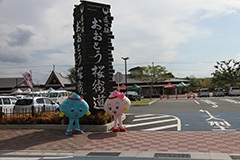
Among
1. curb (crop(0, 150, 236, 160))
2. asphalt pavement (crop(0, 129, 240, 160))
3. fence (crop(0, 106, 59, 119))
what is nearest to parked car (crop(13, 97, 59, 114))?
fence (crop(0, 106, 59, 119))

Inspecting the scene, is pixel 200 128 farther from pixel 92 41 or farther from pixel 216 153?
pixel 92 41

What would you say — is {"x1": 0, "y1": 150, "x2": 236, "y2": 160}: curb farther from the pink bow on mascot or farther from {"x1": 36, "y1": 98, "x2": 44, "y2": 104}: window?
{"x1": 36, "y1": 98, "x2": 44, "y2": 104}: window

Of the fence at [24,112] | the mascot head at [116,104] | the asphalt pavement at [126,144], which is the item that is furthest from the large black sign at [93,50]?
the asphalt pavement at [126,144]

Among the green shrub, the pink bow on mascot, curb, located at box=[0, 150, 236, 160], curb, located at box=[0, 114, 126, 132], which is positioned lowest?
curb, located at box=[0, 150, 236, 160]

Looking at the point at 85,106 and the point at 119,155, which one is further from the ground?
the point at 85,106

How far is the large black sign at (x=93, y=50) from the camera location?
11891mm

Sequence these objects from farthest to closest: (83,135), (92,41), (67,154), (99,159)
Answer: (92,41) → (83,135) → (67,154) → (99,159)

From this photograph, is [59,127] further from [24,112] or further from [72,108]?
[24,112]

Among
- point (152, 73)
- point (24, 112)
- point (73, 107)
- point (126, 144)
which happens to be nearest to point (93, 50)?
point (73, 107)

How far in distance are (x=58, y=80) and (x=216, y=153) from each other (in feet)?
175

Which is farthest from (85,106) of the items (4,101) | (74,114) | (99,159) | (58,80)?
(58,80)

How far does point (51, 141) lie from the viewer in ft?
29.4

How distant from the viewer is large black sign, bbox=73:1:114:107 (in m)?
11.9

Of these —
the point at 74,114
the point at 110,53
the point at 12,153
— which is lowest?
the point at 12,153
